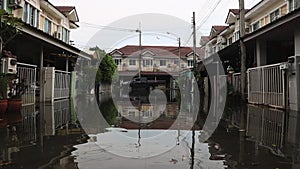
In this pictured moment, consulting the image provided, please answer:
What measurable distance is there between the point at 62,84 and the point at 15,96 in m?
8.68

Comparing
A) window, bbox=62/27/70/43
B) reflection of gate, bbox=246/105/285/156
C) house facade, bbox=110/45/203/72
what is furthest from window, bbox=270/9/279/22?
house facade, bbox=110/45/203/72

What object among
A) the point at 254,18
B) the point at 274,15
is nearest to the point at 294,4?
the point at 274,15

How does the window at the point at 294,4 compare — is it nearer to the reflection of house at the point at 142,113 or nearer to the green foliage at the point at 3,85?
the reflection of house at the point at 142,113

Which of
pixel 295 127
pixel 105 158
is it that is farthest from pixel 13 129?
pixel 295 127

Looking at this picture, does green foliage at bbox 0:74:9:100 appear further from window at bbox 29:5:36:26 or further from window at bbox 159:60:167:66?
window at bbox 159:60:167:66

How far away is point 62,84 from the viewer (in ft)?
68.2

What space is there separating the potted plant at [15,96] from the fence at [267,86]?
33.1 ft

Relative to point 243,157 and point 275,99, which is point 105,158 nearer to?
point 243,157

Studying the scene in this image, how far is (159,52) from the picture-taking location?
186 feet

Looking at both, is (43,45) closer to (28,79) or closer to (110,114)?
(28,79)

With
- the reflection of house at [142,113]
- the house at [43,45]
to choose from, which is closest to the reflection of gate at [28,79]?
the house at [43,45]

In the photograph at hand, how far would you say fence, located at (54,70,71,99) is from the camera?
19406 millimetres

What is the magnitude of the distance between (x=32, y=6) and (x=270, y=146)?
19675 millimetres

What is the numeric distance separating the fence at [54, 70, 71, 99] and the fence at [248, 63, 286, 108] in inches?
430
